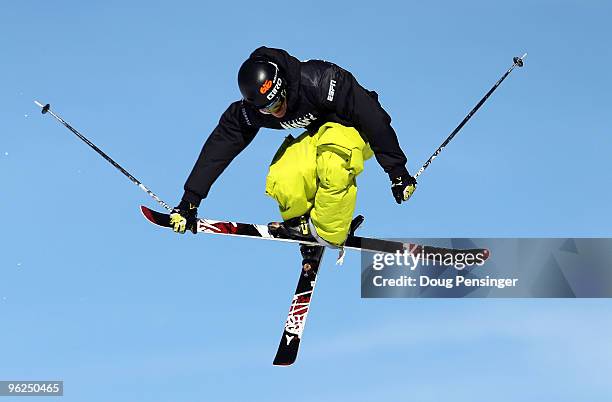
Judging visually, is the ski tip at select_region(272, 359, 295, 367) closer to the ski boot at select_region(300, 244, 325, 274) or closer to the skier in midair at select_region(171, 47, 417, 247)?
the ski boot at select_region(300, 244, 325, 274)

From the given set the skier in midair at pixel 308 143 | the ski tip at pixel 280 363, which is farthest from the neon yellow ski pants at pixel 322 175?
the ski tip at pixel 280 363

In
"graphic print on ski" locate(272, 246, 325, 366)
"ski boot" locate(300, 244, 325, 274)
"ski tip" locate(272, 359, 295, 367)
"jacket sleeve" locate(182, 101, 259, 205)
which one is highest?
"jacket sleeve" locate(182, 101, 259, 205)

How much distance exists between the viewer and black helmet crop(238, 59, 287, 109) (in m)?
8.82

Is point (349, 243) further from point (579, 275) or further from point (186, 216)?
point (579, 275)

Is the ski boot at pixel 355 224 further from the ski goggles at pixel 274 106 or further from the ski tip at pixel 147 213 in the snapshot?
the ski tip at pixel 147 213

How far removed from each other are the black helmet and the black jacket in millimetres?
115

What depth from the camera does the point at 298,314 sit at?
11.0 metres

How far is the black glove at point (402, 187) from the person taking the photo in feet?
32.0

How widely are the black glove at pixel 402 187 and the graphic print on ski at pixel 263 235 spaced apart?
0.99 m

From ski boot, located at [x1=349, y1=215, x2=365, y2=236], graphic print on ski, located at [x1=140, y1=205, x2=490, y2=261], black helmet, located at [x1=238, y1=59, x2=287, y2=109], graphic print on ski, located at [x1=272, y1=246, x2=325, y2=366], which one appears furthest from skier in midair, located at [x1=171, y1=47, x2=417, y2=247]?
graphic print on ski, located at [x1=272, y1=246, x2=325, y2=366]

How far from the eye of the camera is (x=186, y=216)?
9.99 meters

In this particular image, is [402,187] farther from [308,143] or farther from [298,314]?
[298,314]

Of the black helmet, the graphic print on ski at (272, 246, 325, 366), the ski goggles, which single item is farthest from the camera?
the graphic print on ski at (272, 246, 325, 366)

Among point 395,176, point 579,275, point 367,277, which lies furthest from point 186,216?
point 579,275
